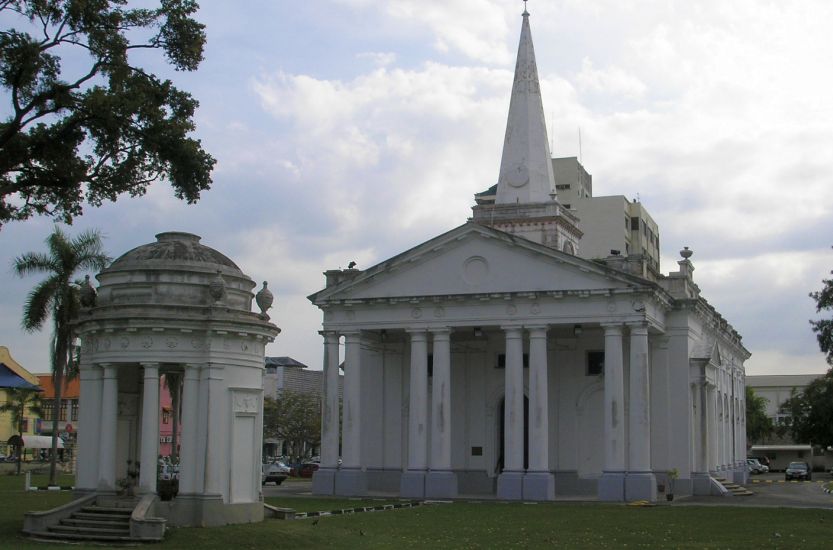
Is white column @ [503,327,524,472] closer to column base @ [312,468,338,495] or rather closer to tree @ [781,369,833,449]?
column base @ [312,468,338,495]

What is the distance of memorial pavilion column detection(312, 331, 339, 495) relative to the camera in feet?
149

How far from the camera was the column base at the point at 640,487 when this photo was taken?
134 feet

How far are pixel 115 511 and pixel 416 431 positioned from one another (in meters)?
21.7

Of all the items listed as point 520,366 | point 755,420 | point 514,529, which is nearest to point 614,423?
point 520,366

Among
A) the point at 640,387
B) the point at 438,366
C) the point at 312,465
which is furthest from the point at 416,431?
the point at 312,465

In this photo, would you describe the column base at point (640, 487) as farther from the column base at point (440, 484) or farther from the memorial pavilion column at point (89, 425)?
the memorial pavilion column at point (89, 425)

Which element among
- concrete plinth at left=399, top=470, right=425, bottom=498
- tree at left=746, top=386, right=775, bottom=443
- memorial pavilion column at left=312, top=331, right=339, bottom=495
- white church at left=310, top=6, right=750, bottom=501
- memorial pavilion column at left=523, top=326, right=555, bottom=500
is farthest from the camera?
tree at left=746, top=386, right=775, bottom=443

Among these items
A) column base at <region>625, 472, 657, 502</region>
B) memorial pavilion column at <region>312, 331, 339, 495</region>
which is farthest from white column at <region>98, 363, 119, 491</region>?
column base at <region>625, 472, 657, 502</region>

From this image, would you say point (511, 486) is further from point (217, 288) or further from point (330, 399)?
point (217, 288)

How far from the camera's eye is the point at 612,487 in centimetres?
4119

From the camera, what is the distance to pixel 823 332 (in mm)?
49500

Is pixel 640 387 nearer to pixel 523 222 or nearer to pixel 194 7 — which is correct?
pixel 523 222

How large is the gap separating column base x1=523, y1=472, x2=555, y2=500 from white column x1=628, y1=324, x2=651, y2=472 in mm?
3068

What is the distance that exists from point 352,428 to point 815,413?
5550 cm
